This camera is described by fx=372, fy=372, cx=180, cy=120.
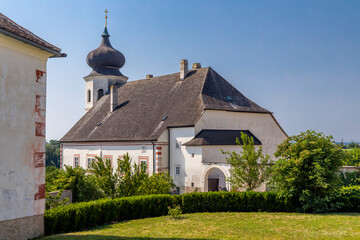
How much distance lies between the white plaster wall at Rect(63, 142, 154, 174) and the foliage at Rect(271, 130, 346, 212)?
551 inches

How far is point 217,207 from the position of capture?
57.8 ft

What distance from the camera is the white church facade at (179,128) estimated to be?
26781mm

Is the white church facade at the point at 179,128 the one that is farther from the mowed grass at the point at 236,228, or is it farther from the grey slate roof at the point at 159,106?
the mowed grass at the point at 236,228

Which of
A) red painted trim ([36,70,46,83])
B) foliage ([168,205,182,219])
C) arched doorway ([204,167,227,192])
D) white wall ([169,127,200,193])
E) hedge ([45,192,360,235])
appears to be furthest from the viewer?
white wall ([169,127,200,193])

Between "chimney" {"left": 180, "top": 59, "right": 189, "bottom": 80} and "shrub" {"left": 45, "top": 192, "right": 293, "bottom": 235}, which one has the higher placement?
"chimney" {"left": 180, "top": 59, "right": 189, "bottom": 80}

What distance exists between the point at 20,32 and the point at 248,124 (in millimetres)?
22381

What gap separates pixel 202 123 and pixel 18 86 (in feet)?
60.9

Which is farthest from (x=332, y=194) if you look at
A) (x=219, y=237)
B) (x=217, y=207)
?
(x=219, y=237)

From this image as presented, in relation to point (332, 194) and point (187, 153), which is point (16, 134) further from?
point (187, 153)

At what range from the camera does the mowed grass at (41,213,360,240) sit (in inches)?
460

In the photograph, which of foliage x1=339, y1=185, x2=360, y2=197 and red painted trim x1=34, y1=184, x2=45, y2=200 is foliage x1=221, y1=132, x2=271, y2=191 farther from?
red painted trim x1=34, y1=184, x2=45, y2=200

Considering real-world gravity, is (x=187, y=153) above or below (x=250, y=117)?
below

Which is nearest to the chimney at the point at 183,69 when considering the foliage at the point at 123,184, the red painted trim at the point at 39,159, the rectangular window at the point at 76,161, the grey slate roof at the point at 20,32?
the rectangular window at the point at 76,161

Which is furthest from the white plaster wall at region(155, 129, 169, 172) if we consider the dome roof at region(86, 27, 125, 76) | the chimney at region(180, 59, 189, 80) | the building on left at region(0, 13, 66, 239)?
the building on left at region(0, 13, 66, 239)
